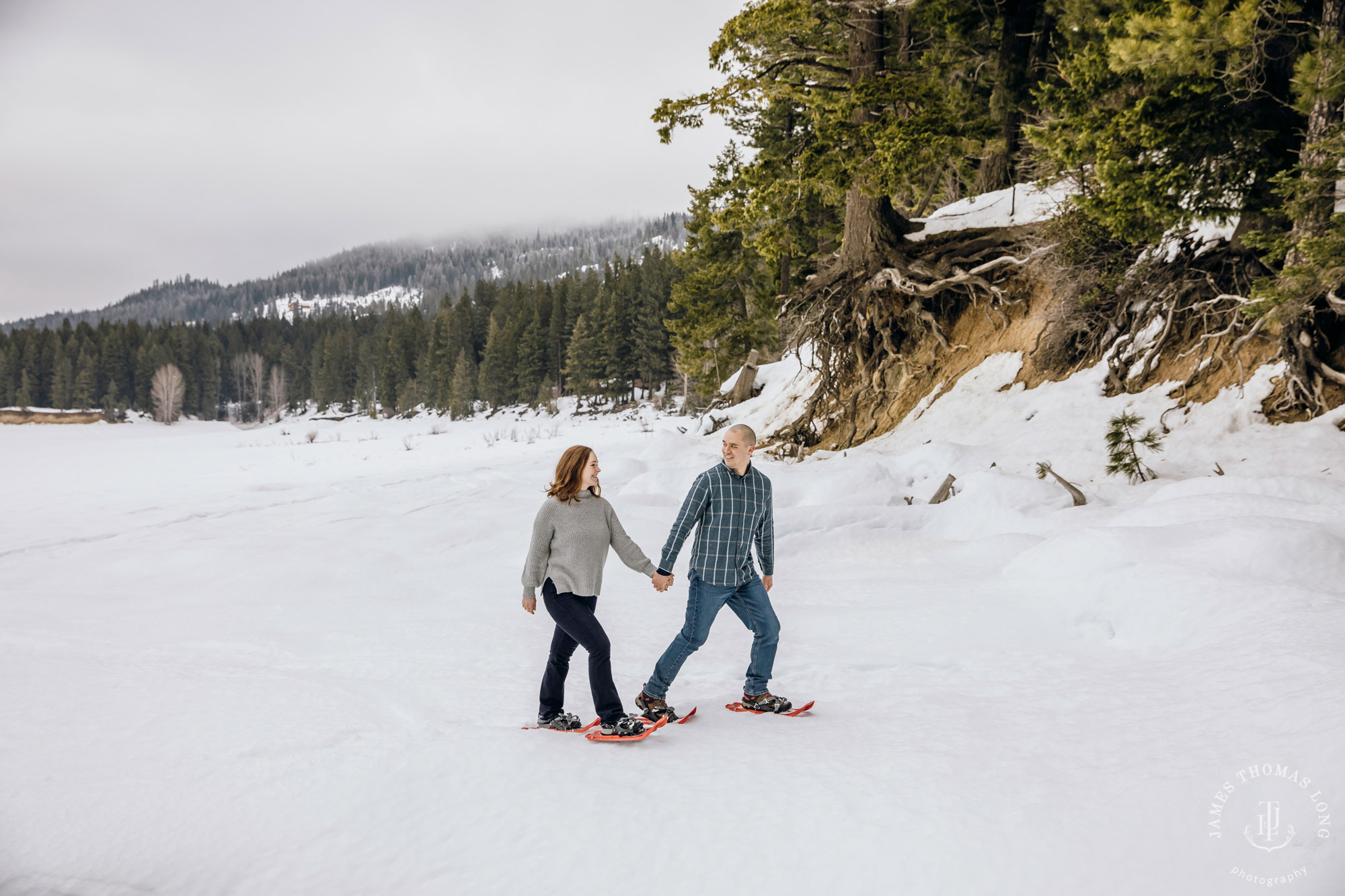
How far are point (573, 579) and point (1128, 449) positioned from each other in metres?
7.61

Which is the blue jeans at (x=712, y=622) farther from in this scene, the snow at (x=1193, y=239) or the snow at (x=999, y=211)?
the snow at (x=999, y=211)

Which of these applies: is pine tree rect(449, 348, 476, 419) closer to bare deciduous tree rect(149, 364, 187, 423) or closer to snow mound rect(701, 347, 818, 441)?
bare deciduous tree rect(149, 364, 187, 423)

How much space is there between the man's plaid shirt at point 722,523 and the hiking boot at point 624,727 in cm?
79

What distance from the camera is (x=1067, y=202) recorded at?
33.3 feet

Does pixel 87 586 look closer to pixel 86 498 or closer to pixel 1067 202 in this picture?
pixel 86 498

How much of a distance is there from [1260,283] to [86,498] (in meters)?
16.0

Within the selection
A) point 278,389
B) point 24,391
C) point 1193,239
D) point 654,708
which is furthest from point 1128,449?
point 24,391

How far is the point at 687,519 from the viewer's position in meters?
3.92

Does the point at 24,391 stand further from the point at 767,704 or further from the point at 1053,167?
the point at 767,704

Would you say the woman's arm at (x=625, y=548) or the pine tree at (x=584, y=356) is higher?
the pine tree at (x=584, y=356)

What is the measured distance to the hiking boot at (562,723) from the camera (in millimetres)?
3688

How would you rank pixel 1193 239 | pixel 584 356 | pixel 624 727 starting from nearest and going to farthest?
pixel 624 727
pixel 1193 239
pixel 584 356

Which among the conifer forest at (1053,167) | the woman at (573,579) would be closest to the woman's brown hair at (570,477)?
the woman at (573,579)

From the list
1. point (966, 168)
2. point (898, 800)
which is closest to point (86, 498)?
point (898, 800)
